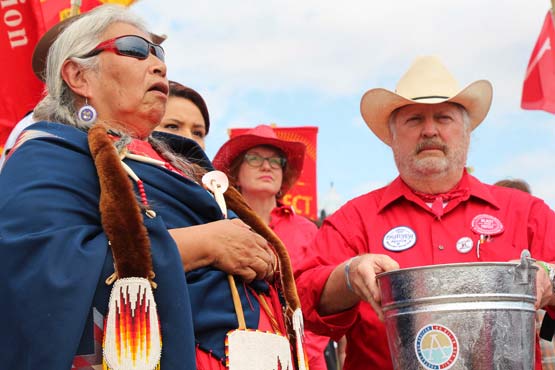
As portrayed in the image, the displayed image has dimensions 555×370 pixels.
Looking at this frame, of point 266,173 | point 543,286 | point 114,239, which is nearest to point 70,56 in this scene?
point 114,239

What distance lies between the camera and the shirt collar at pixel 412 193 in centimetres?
399

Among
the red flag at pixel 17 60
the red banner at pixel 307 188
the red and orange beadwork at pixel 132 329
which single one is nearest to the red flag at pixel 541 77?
the red banner at pixel 307 188

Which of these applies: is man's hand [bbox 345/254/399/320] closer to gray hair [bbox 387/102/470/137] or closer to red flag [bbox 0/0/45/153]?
gray hair [bbox 387/102/470/137]

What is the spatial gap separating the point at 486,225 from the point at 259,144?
288 cm

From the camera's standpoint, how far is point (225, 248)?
295 cm

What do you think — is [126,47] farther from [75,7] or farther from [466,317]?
[75,7]

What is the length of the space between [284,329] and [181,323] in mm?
636

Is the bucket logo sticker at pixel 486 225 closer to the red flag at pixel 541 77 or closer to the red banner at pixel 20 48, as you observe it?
the red banner at pixel 20 48

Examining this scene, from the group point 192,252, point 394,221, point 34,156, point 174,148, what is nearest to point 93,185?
point 34,156

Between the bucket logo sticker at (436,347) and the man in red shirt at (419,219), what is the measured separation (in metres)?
0.57

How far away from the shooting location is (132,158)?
3.05 meters

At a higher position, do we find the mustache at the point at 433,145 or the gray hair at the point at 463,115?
the gray hair at the point at 463,115

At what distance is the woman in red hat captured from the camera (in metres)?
6.25

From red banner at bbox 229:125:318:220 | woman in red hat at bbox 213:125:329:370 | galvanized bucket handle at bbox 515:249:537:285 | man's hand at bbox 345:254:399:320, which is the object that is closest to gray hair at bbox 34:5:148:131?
man's hand at bbox 345:254:399:320
